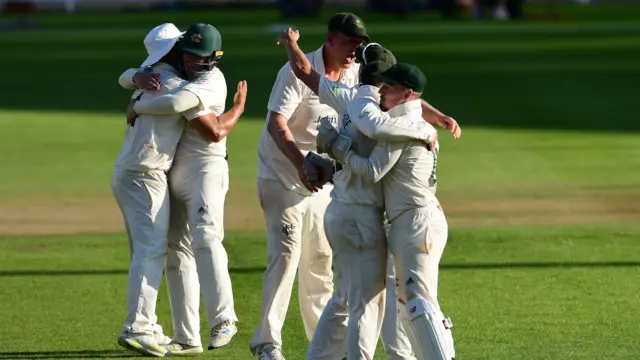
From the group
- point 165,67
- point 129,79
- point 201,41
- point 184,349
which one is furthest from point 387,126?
point 184,349

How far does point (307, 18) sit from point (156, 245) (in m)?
55.5

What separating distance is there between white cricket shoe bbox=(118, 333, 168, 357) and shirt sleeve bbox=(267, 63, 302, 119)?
172 cm

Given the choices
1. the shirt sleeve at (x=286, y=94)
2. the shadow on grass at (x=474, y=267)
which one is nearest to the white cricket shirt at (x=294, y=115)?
the shirt sleeve at (x=286, y=94)

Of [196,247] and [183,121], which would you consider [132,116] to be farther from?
[196,247]

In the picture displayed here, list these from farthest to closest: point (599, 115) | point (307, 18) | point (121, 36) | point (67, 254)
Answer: point (307, 18) < point (121, 36) < point (599, 115) < point (67, 254)

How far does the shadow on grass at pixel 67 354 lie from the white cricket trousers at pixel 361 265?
2.10 meters

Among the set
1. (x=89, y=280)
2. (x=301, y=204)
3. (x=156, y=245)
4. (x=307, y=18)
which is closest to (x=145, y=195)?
(x=156, y=245)

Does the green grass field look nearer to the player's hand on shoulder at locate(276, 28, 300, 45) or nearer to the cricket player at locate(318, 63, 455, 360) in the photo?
the cricket player at locate(318, 63, 455, 360)

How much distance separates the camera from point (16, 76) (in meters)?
33.8

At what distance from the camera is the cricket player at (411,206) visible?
7332 millimetres

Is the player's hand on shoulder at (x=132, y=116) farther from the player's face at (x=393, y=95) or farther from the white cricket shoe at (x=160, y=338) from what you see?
the player's face at (x=393, y=95)

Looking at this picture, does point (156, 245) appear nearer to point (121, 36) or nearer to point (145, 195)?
point (145, 195)

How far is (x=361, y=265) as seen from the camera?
24.7 ft

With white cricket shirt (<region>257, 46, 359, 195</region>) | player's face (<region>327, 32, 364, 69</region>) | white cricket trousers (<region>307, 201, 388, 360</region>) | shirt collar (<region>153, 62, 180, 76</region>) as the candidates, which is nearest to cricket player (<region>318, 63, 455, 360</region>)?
white cricket trousers (<region>307, 201, 388, 360</region>)
